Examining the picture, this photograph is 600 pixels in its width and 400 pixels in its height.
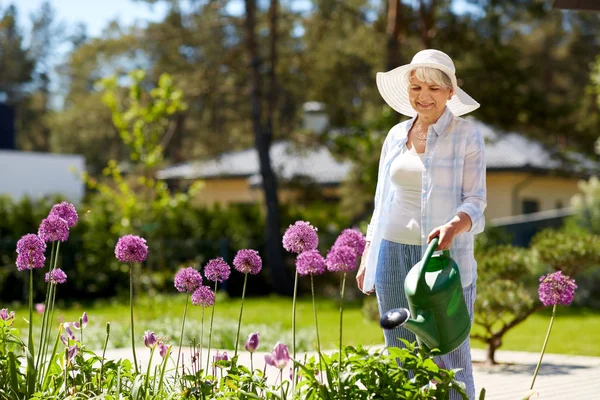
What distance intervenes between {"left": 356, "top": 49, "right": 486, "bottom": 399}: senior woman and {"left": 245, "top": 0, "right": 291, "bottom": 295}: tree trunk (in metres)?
14.4

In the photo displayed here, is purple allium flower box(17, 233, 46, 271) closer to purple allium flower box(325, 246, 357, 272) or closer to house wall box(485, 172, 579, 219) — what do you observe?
purple allium flower box(325, 246, 357, 272)

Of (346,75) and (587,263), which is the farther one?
(346,75)

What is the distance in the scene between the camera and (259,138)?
18.6 m

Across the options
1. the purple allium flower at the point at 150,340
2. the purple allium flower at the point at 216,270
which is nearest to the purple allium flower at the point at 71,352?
the purple allium flower at the point at 150,340

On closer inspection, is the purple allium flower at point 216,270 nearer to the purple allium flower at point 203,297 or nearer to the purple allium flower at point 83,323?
the purple allium flower at point 203,297

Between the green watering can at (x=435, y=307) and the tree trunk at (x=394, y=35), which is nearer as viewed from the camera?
the green watering can at (x=435, y=307)

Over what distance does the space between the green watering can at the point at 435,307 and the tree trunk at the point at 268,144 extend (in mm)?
15105

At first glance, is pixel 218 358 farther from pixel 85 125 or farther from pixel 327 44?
pixel 85 125

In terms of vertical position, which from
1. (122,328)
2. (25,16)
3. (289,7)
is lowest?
(122,328)

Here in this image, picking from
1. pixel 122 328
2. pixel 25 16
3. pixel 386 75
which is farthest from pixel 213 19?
pixel 25 16

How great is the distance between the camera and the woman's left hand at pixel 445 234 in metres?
3.46

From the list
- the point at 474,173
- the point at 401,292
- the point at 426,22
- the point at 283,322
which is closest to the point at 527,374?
the point at 401,292

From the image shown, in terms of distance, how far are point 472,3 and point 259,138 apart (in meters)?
5.10

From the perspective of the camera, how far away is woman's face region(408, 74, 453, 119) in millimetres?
3803
